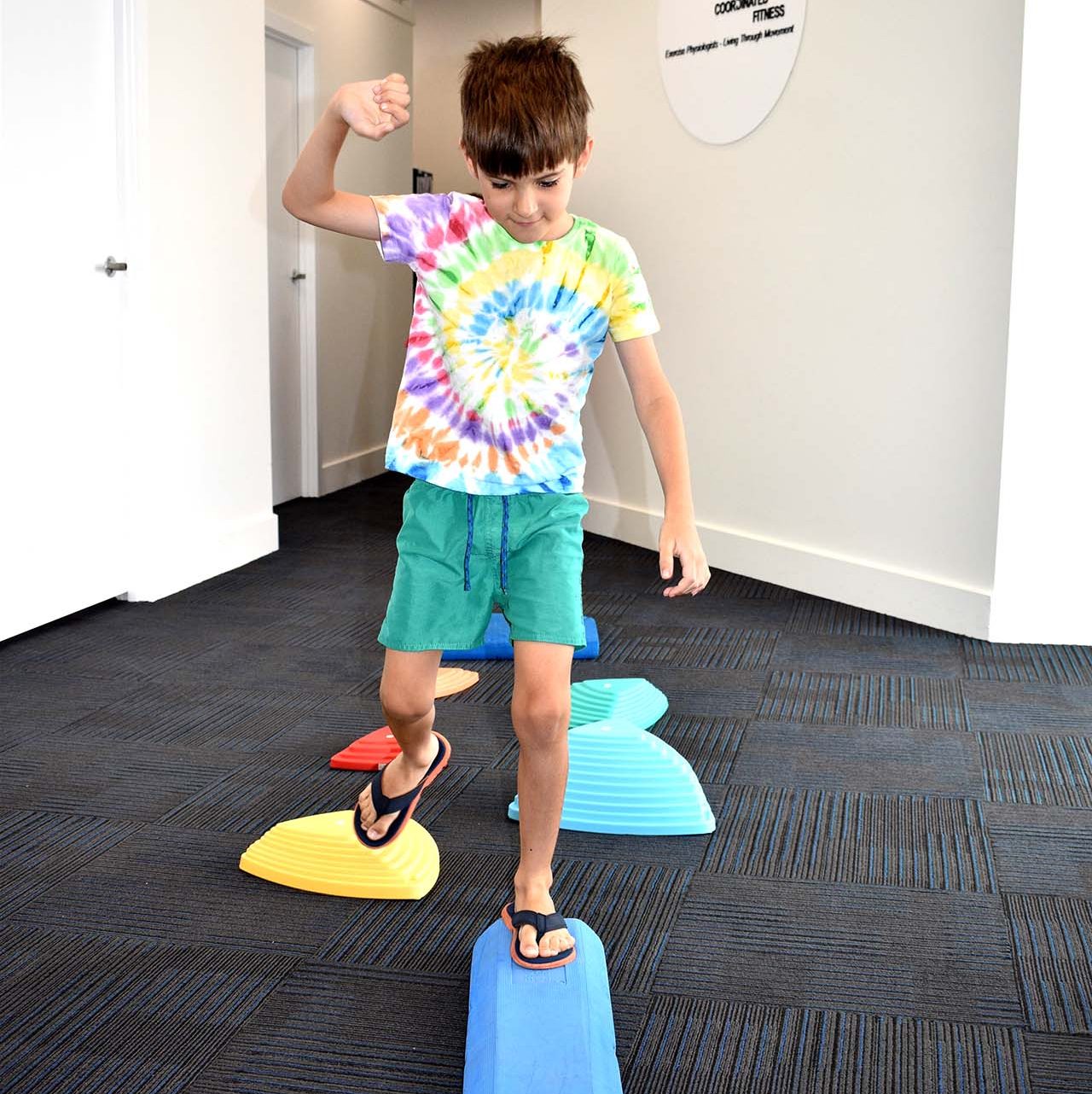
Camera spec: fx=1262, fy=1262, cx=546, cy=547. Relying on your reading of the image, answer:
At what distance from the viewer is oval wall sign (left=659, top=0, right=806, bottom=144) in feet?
14.3

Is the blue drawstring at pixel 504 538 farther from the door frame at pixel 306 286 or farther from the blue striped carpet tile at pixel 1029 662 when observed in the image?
the door frame at pixel 306 286

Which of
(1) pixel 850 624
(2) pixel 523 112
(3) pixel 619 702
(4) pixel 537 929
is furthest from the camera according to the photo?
(1) pixel 850 624

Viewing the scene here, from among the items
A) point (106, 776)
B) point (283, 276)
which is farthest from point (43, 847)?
point (283, 276)

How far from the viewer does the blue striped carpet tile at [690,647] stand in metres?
3.54

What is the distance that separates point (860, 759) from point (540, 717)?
1268mm

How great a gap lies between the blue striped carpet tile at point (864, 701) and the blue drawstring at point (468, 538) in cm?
145

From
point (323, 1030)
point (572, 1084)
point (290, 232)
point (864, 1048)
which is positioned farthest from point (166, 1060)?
point (290, 232)

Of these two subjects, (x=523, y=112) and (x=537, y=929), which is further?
(x=537, y=929)

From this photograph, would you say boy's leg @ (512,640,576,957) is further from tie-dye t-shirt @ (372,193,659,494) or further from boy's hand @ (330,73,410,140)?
boy's hand @ (330,73,410,140)

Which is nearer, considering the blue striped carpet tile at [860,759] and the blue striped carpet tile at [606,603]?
the blue striped carpet tile at [860,759]

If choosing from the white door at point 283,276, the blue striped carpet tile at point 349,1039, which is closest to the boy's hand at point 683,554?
the blue striped carpet tile at point 349,1039

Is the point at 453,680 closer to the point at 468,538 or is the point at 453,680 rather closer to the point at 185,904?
the point at 185,904

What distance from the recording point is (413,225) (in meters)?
1.71

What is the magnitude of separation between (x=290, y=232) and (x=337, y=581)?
85.6 inches
